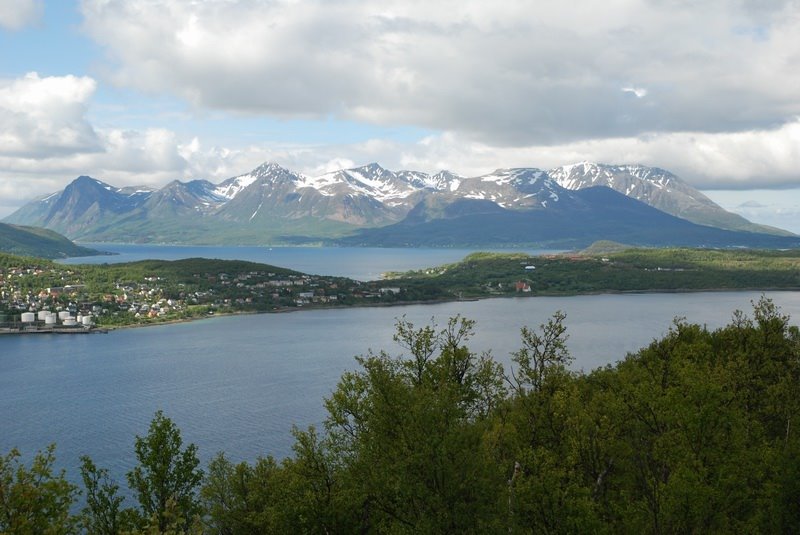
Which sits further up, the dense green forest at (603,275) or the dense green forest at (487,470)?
the dense green forest at (603,275)

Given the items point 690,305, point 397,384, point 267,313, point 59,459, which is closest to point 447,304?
point 267,313

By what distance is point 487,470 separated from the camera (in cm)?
1653

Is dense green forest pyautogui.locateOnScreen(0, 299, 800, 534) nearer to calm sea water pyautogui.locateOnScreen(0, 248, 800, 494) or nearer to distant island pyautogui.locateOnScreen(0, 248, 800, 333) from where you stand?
calm sea water pyautogui.locateOnScreen(0, 248, 800, 494)

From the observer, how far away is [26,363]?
→ 78938 mm

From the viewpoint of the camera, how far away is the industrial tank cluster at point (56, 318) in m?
106

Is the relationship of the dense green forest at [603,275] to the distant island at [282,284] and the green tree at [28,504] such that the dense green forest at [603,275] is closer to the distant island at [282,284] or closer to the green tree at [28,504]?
the distant island at [282,284]

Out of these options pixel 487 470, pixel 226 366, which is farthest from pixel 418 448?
pixel 226 366

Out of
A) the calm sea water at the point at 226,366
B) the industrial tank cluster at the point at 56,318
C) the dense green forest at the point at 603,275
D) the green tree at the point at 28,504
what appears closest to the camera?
the green tree at the point at 28,504

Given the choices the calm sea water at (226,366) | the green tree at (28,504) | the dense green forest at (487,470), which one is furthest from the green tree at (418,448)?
the calm sea water at (226,366)

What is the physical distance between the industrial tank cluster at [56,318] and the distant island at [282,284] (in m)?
0.16

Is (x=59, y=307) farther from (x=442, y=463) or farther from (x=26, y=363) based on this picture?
(x=442, y=463)

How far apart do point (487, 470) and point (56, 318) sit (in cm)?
10600

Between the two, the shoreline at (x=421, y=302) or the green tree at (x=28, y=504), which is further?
the shoreline at (x=421, y=302)

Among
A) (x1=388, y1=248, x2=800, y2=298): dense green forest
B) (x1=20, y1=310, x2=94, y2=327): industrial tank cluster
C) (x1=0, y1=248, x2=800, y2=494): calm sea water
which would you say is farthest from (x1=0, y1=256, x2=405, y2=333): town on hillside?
(x1=388, y1=248, x2=800, y2=298): dense green forest
